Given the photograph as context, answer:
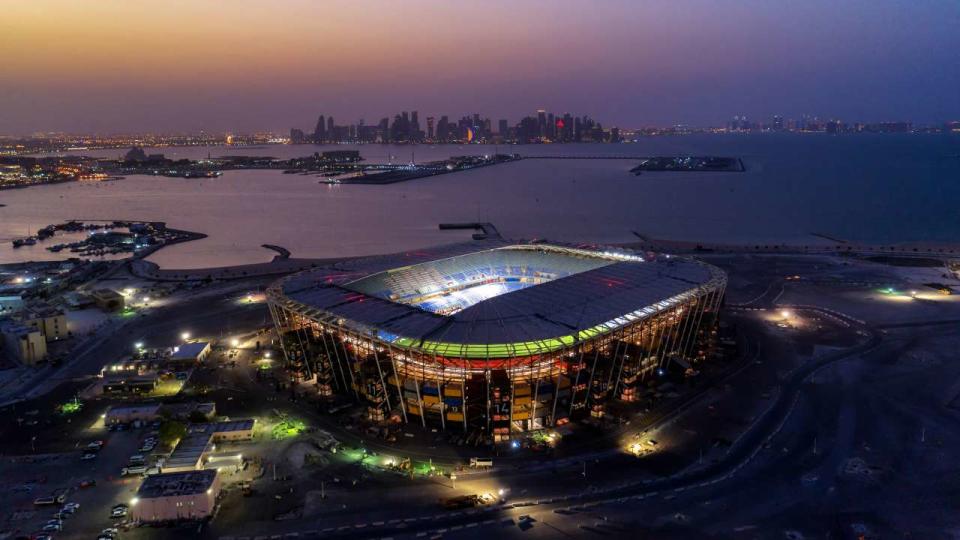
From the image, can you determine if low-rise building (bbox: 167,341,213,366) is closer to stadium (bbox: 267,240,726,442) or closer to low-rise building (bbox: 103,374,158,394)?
low-rise building (bbox: 103,374,158,394)

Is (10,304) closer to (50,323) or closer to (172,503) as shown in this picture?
(50,323)

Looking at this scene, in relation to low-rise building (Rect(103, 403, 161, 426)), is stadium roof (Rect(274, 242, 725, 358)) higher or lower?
higher

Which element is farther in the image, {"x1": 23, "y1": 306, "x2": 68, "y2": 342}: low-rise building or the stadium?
{"x1": 23, "y1": 306, "x2": 68, "y2": 342}: low-rise building

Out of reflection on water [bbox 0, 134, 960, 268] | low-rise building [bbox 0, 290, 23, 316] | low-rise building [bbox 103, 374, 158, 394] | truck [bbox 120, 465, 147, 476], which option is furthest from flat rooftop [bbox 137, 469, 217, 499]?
reflection on water [bbox 0, 134, 960, 268]

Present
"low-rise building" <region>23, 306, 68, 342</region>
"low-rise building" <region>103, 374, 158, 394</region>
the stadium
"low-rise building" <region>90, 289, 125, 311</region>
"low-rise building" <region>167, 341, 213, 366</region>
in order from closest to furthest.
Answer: the stadium < "low-rise building" <region>103, 374, 158, 394</region> < "low-rise building" <region>167, 341, 213, 366</region> < "low-rise building" <region>23, 306, 68, 342</region> < "low-rise building" <region>90, 289, 125, 311</region>

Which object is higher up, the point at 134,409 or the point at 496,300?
the point at 496,300

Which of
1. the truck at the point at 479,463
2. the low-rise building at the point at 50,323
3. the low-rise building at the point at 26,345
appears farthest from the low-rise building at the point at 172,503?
the low-rise building at the point at 50,323

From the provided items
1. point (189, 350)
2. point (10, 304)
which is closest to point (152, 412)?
point (189, 350)
